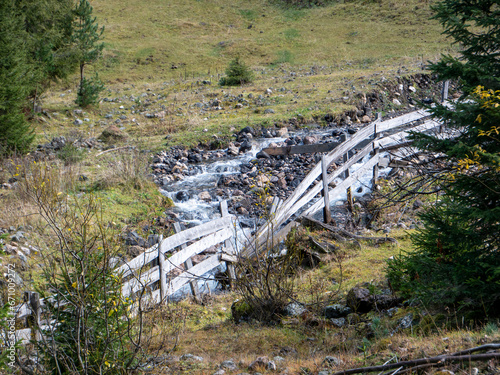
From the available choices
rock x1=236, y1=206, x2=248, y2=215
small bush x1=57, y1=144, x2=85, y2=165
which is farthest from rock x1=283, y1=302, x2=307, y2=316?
small bush x1=57, y1=144, x2=85, y2=165

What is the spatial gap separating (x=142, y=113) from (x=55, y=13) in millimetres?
7232

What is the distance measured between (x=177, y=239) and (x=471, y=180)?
4037 mm

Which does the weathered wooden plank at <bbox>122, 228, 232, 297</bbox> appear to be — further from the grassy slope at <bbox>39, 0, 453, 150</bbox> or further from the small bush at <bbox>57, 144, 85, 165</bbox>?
the grassy slope at <bbox>39, 0, 453, 150</bbox>

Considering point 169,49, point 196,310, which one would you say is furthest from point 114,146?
point 169,49

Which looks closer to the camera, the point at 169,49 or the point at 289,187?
the point at 289,187

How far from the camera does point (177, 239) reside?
20.4 ft

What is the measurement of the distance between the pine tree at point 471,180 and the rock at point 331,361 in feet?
3.85

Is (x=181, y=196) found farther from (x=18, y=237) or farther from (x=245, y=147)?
(x=18, y=237)

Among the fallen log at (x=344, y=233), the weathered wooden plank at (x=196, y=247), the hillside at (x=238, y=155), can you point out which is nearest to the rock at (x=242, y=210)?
the hillside at (x=238, y=155)

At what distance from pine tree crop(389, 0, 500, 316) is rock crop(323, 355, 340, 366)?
1174mm

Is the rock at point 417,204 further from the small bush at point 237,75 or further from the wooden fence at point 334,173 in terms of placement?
the small bush at point 237,75

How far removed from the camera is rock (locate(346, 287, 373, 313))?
205 inches

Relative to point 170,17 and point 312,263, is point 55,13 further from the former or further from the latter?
point 170,17

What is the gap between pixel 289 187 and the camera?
1224 cm
